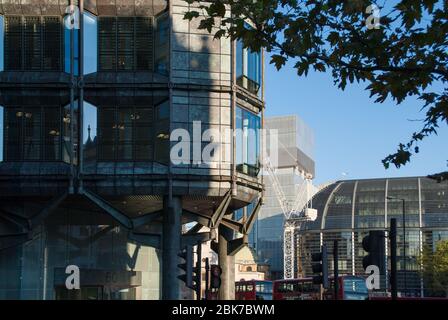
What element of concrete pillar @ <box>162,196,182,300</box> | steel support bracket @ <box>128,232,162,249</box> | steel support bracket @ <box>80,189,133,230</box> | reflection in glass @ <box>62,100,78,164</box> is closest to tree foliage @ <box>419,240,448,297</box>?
steel support bracket @ <box>128,232,162,249</box>

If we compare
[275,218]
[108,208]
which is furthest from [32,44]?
[275,218]

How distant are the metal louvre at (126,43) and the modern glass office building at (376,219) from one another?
87.9 meters

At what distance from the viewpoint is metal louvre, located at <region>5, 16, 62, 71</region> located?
3900 cm

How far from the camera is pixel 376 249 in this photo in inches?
600

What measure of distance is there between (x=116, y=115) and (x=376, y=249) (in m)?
26.1

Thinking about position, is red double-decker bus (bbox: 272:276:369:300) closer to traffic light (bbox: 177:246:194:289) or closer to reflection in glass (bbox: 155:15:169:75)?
reflection in glass (bbox: 155:15:169:75)

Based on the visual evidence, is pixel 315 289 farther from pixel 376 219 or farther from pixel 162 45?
pixel 376 219

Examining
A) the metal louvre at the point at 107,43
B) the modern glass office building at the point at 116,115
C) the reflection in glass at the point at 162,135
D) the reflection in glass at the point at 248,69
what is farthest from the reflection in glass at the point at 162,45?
the reflection in glass at the point at 248,69

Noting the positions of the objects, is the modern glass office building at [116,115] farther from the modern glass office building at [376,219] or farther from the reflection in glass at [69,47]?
A: the modern glass office building at [376,219]

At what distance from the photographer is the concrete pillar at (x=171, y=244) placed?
38.8m

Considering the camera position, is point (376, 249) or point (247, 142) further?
point (247, 142)
